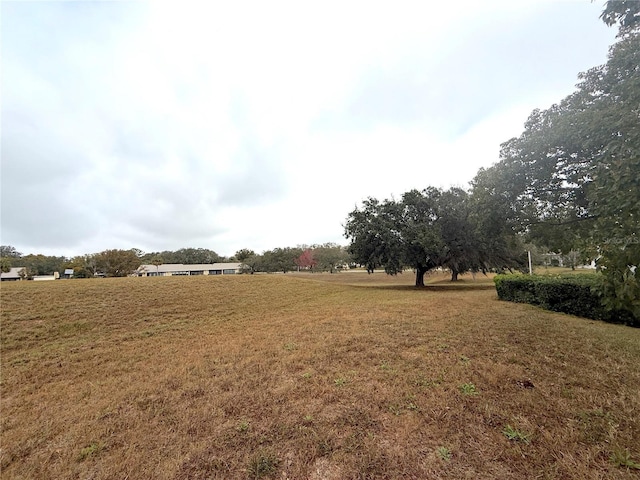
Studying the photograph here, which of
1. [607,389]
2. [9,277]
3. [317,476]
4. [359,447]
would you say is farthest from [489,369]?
[9,277]

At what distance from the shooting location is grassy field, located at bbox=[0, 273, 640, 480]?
7.55ft

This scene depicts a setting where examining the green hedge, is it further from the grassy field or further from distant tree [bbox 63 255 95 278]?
distant tree [bbox 63 255 95 278]

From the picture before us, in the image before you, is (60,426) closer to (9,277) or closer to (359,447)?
(359,447)

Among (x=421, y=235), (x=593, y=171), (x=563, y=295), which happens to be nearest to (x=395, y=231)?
(x=421, y=235)

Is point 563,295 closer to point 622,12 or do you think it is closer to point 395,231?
point 622,12

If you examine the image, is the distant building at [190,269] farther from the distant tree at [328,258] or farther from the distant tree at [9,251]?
the distant tree at [9,251]

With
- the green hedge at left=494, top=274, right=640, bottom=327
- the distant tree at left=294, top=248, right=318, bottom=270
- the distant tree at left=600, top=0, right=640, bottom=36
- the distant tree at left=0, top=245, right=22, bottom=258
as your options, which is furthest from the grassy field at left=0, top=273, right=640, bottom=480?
the distant tree at left=0, top=245, right=22, bottom=258

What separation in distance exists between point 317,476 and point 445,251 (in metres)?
17.1

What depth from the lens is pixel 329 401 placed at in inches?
130

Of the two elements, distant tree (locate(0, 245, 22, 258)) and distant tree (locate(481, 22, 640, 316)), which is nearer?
distant tree (locate(481, 22, 640, 316))

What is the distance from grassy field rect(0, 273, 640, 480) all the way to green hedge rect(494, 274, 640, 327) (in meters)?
1.65

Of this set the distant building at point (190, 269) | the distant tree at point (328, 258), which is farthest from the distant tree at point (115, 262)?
the distant tree at point (328, 258)

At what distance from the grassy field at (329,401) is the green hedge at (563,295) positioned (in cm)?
165

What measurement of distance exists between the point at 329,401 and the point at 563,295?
9.21 meters
